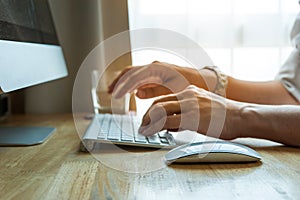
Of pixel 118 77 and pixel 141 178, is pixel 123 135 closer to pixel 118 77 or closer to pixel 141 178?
pixel 141 178

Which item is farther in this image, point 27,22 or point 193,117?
point 27,22

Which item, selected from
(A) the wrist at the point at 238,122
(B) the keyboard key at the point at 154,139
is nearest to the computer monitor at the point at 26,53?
(B) the keyboard key at the point at 154,139

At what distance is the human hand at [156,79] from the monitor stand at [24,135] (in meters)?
0.22

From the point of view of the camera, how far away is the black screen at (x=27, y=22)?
2.39 feet

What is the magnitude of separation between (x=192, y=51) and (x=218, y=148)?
504 millimetres

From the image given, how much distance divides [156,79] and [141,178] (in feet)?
1.62

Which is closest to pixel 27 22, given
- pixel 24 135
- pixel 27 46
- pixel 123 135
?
pixel 27 46

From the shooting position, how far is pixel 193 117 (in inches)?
28.7

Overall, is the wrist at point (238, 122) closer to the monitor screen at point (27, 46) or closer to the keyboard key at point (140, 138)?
the keyboard key at point (140, 138)

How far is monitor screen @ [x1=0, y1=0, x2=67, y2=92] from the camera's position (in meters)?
0.67

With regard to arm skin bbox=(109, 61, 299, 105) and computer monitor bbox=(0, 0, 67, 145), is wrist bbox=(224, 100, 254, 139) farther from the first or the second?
computer monitor bbox=(0, 0, 67, 145)

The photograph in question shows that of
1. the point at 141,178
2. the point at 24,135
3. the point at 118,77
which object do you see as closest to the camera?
the point at 141,178

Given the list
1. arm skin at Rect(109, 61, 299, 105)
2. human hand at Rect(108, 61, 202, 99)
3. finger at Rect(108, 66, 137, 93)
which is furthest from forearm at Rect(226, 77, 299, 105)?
finger at Rect(108, 66, 137, 93)

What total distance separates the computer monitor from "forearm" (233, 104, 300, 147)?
15.2 inches
